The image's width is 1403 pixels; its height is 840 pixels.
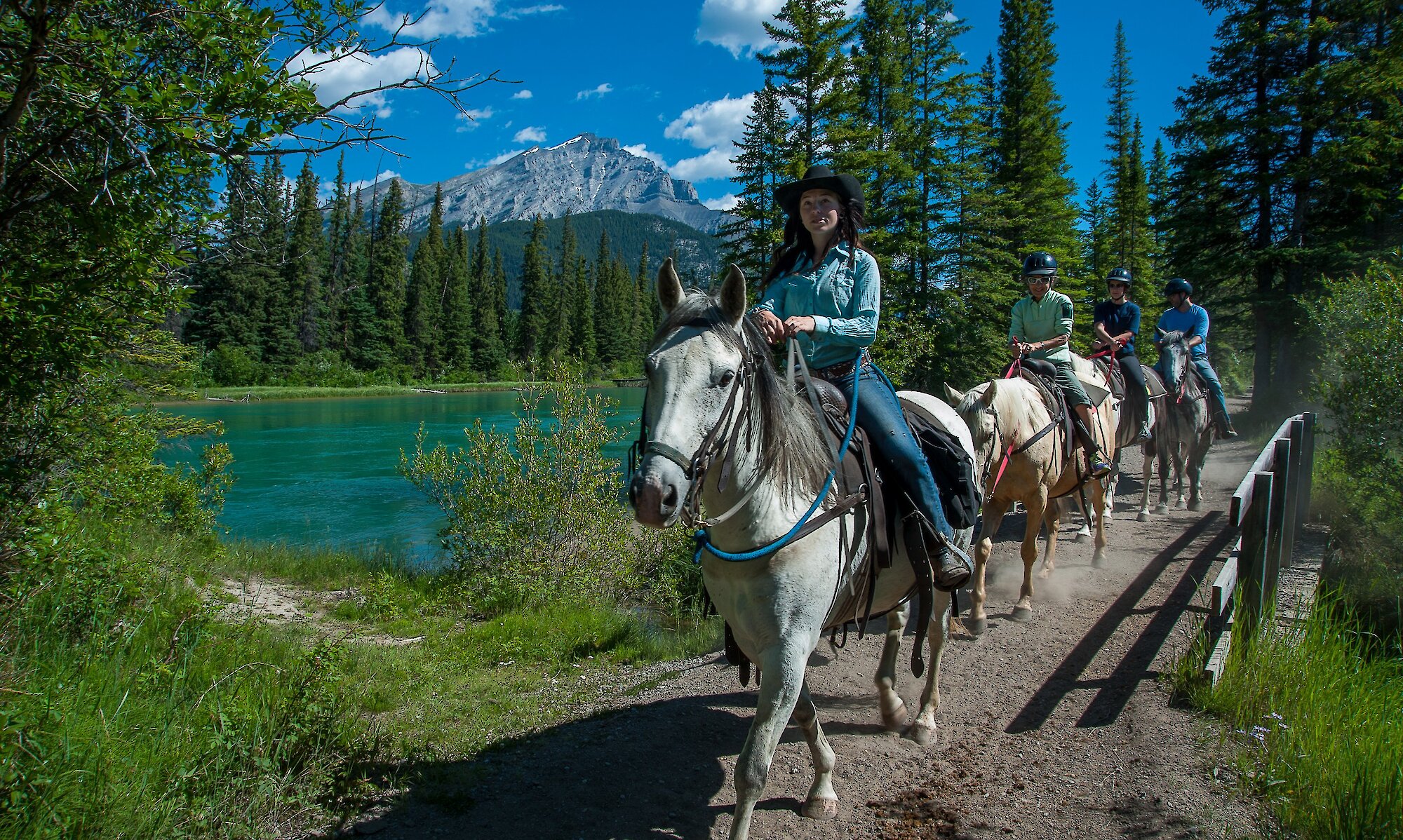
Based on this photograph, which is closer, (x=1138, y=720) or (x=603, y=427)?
(x=1138, y=720)

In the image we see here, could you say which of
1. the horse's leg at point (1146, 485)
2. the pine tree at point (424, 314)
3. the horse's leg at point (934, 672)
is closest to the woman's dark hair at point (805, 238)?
the horse's leg at point (934, 672)

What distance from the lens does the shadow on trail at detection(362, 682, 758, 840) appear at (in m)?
3.80

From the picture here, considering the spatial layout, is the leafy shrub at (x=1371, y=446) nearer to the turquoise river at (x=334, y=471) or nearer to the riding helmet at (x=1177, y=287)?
the riding helmet at (x=1177, y=287)

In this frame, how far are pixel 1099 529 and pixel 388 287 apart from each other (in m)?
80.7

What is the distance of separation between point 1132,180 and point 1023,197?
21118mm

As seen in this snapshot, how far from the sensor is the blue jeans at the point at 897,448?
3.93 metres

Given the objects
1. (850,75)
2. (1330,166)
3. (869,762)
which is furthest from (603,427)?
(1330,166)

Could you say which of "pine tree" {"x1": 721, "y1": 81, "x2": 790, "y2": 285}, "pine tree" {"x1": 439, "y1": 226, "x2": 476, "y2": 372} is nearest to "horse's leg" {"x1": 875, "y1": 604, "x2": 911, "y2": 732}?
"pine tree" {"x1": 721, "y1": 81, "x2": 790, "y2": 285}

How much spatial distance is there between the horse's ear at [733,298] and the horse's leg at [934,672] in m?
2.83

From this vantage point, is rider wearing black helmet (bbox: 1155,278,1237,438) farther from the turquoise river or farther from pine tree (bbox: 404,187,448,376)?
pine tree (bbox: 404,187,448,376)

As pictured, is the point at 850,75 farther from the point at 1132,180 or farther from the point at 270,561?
the point at 1132,180

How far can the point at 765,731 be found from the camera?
3082 mm

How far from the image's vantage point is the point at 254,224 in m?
4.71

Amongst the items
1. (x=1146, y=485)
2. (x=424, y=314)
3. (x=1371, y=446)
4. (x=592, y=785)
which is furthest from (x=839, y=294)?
(x=424, y=314)
